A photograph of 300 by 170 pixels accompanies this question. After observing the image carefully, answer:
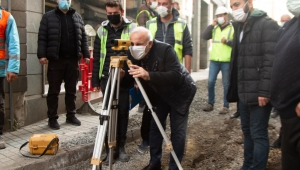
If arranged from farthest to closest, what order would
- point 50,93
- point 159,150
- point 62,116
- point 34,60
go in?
point 62,116
point 34,60
point 50,93
point 159,150

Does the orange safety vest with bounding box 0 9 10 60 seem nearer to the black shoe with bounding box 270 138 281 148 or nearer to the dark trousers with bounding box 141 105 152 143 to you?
the dark trousers with bounding box 141 105 152 143

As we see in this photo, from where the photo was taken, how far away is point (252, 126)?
10.5 feet

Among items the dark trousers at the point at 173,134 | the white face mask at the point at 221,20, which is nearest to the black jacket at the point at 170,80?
the dark trousers at the point at 173,134

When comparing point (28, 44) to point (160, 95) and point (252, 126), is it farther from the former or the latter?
point (252, 126)

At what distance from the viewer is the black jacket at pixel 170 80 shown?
321 cm

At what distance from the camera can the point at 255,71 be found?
3182mm

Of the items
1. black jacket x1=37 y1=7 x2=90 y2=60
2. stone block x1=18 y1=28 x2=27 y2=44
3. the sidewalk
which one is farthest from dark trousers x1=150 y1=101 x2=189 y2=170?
stone block x1=18 y1=28 x2=27 y2=44

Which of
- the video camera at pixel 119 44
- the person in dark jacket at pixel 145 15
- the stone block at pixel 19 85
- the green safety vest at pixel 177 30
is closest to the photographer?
the video camera at pixel 119 44

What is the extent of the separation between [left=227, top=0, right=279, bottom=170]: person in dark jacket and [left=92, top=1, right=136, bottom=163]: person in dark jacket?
1422 mm

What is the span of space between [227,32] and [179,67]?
11.1 feet

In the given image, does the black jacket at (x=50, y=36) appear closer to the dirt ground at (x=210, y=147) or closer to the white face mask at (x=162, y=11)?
the white face mask at (x=162, y=11)

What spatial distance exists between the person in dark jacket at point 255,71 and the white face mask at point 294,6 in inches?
32.0

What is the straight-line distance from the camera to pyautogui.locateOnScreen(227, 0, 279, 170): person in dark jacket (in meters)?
3.04

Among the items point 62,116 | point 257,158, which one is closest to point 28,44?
point 62,116
